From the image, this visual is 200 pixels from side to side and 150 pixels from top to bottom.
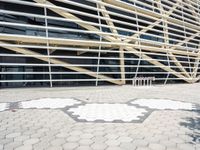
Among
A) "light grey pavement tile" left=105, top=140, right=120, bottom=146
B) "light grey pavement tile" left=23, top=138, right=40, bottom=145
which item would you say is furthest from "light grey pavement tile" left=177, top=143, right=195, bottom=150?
"light grey pavement tile" left=23, top=138, right=40, bottom=145

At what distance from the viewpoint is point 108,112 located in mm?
7004

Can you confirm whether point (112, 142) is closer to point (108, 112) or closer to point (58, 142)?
point (58, 142)

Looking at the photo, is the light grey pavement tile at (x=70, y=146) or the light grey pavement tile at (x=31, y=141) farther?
the light grey pavement tile at (x=31, y=141)

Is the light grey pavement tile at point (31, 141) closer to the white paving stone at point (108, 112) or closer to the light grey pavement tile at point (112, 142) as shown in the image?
the light grey pavement tile at point (112, 142)

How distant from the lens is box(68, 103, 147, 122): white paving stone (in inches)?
250

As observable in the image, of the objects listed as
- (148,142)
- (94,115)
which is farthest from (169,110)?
(148,142)

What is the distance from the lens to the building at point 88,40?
39.5 feet

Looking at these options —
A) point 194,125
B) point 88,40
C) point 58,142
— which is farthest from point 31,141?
point 88,40

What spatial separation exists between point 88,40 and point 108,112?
808 centimetres

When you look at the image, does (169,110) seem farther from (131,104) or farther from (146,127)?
(146,127)

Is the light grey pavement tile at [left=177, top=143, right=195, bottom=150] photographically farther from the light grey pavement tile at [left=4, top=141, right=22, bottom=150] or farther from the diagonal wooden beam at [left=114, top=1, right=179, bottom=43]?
the diagonal wooden beam at [left=114, top=1, right=179, bottom=43]

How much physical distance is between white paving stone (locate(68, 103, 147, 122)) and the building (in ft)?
16.1

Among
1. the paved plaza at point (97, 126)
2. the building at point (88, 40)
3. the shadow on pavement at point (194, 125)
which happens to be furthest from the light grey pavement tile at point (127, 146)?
the building at point (88, 40)

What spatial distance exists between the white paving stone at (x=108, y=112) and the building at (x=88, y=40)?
4.92 m
